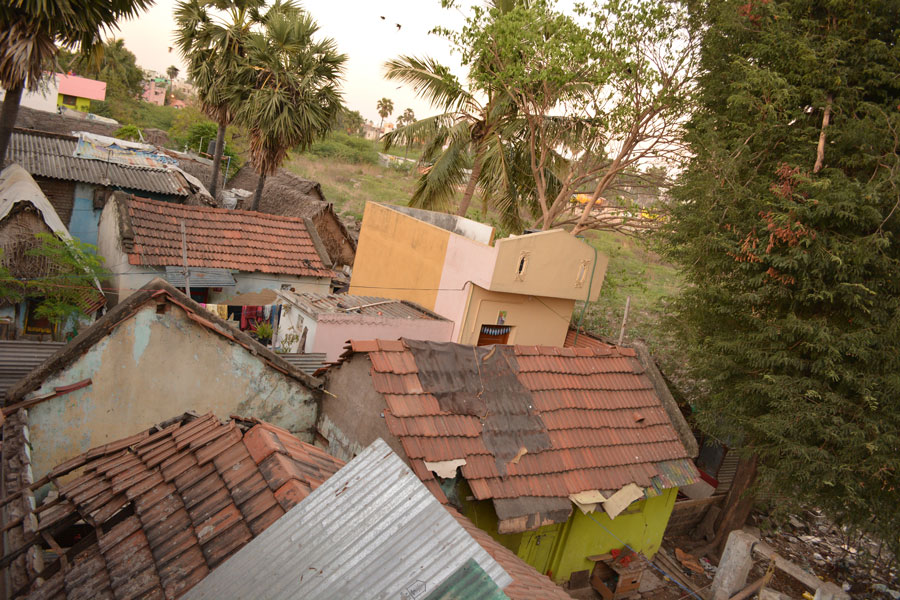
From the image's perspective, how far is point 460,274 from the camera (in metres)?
15.1

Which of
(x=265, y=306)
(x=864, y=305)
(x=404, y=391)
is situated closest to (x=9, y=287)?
(x=265, y=306)

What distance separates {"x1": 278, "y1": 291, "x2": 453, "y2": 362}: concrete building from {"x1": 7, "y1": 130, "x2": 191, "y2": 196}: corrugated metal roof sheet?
7.94 metres

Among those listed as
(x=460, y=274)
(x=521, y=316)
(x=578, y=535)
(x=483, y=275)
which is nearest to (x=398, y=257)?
(x=460, y=274)

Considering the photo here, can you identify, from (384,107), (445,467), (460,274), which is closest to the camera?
(445,467)

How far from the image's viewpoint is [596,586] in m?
9.72

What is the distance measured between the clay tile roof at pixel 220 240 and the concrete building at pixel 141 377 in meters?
7.49

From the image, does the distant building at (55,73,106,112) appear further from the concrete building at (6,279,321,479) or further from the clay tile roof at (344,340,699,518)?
the clay tile roof at (344,340,699,518)

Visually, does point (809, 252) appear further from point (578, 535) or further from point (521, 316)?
point (521, 316)

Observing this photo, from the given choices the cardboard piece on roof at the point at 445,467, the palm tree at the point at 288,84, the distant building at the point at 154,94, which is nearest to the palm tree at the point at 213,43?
the palm tree at the point at 288,84

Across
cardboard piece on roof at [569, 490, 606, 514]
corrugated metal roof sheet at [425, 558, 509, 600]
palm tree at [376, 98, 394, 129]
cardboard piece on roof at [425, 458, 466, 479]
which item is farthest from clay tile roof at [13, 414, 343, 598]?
palm tree at [376, 98, 394, 129]

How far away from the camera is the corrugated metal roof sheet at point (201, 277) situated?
1423 centimetres

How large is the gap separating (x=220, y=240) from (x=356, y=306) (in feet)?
15.8

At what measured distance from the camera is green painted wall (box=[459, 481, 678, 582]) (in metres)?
8.32

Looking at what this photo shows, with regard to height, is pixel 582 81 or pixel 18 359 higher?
pixel 582 81
